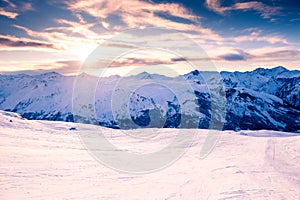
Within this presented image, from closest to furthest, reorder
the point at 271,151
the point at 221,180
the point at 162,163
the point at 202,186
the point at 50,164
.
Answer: the point at 202,186 < the point at 221,180 < the point at 50,164 < the point at 162,163 < the point at 271,151

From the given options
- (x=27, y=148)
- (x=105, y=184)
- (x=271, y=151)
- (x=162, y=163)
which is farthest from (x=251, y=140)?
(x=27, y=148)

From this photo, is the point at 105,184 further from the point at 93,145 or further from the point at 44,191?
the point at 93,145

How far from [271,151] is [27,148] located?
97.6ft

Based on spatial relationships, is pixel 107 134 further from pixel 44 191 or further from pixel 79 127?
pixel 44 191

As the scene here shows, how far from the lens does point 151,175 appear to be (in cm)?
2662

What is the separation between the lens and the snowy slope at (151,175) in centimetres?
2014

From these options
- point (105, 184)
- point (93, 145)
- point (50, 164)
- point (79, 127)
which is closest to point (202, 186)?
point (105, 184)

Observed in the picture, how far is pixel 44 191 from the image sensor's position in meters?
19.9

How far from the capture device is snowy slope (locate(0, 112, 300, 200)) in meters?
20.1

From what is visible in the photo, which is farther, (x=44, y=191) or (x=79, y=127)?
(x=79, y=127)

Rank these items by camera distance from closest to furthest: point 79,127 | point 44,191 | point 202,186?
point 44,191, point 202,186, point 79,127

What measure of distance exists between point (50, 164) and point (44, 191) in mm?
7474

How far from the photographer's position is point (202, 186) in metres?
22.5

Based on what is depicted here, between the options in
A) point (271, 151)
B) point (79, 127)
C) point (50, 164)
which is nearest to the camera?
point (50, 164)
